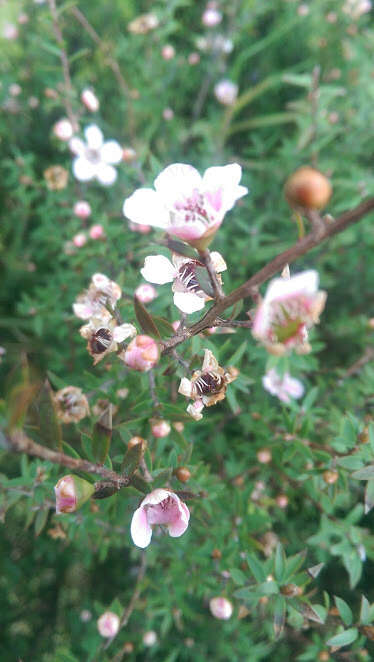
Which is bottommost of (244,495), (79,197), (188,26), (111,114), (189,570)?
(189,570)

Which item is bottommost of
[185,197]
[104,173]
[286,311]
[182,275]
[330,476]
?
[330,476]

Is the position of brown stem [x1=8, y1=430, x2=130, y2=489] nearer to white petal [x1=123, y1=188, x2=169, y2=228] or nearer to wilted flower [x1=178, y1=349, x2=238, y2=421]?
wilted flower [x1=178, y1=349, x2=238, y2=421]

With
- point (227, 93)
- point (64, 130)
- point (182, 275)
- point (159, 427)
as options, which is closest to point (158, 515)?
point (159, 427)

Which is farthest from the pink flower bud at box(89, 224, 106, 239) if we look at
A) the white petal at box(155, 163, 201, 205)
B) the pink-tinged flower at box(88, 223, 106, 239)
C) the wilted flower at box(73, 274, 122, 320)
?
the white petal at box(155, 163, 201, 205)

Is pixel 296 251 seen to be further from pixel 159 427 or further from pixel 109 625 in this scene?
pixel 109 625

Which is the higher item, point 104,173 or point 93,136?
point 93,136

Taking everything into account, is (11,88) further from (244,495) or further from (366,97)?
(244,495)

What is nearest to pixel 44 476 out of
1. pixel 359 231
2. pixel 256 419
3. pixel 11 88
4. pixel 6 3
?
pixel 256 419
